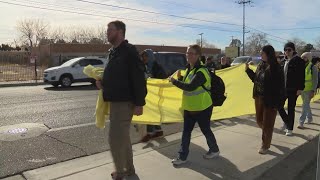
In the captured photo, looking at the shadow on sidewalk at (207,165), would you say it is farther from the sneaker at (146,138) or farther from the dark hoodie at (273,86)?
the dark hoodie at (273,86)

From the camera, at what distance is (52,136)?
26.0ft

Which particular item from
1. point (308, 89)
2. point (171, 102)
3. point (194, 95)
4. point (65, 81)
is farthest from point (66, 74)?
point (194, 95)

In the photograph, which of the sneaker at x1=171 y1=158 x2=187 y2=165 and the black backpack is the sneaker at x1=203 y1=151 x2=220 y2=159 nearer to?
the sneaker at x1=171 y1=158 x2=187 y2=165

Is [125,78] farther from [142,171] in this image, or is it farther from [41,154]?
[41,154]

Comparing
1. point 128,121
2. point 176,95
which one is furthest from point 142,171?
point 176,95

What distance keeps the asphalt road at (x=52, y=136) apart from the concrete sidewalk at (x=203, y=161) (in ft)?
1.50

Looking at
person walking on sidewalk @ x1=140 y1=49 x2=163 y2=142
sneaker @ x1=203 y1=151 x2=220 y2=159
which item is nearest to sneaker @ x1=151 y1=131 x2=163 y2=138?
person walking on sidewalk @ x1=140 y1=49 x2=163 y2=142

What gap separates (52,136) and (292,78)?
200 inches

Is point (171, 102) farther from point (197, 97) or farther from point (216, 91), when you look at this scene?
point (197, 97)

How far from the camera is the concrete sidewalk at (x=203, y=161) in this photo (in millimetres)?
5176

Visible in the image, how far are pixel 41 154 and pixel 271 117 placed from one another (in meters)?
3.89

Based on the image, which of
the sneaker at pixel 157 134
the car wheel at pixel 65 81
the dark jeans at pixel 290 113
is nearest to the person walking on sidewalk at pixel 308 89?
the dark jeans at pixel 290 113

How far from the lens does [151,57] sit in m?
7.70

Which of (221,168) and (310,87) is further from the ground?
(310,87)
